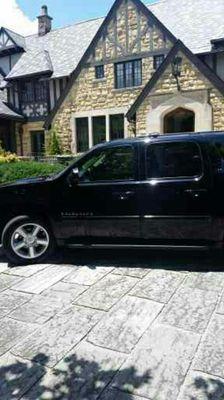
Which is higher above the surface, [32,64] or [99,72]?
[32,64]

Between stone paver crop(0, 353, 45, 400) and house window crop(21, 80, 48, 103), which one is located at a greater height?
house window crop(21, 80, 48, 103)

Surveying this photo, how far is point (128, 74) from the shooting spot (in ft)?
65.9

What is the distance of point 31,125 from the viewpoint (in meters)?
23.9

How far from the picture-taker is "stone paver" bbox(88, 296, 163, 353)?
333 centimetres

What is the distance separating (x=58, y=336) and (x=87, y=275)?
157cm

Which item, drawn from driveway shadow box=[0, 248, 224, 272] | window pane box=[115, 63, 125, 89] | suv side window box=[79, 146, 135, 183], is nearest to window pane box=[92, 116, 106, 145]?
window pane box=[115, 63, 125, 89]


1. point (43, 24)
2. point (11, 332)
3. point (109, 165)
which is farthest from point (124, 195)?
point (43, 24)

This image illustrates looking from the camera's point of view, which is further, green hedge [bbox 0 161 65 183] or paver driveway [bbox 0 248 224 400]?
green hedge [bbox 0 161 65 183]

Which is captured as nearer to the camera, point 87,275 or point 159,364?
point 159,364

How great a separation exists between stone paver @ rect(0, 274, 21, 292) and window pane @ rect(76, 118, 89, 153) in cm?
1670

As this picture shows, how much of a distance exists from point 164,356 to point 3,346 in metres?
1.42

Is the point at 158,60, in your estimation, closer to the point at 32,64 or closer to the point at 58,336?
the point at 32,64

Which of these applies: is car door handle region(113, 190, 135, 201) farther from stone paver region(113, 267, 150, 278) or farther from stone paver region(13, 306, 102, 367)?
stone paver region(13, 306, 102, 367)

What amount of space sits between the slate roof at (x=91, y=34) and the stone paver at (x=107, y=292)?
16.4 m
